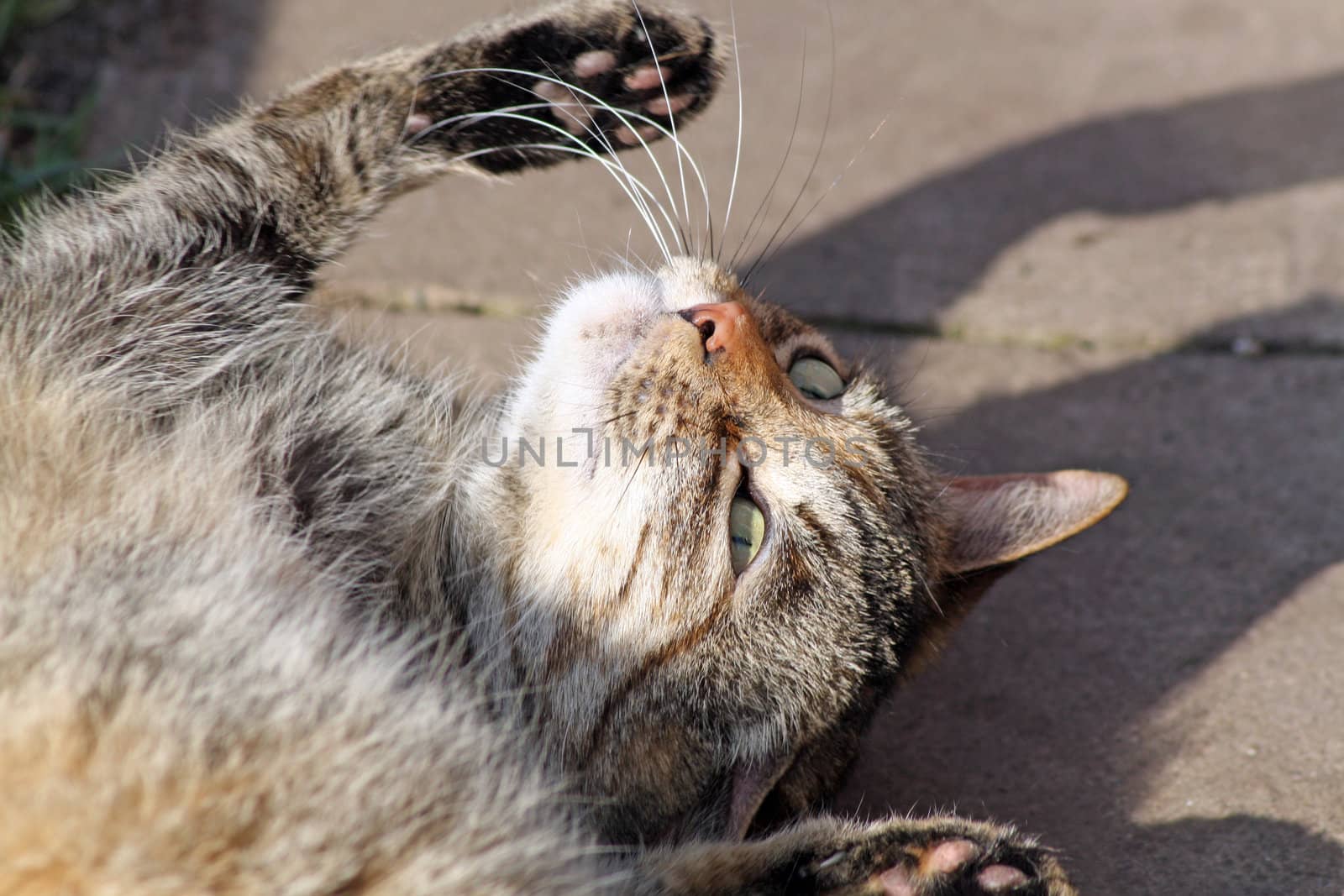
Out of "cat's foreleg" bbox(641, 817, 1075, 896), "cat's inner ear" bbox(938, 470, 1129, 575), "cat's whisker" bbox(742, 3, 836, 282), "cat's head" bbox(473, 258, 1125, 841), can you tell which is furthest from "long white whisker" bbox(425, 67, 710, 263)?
"cat's foreleg" bbox(641, 817, 1075, 896)

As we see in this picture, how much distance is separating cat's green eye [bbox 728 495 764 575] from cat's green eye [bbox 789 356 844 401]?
0.32 metres

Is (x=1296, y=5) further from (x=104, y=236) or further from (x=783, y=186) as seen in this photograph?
(x=104, y=236)

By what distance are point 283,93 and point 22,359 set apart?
0.91 m

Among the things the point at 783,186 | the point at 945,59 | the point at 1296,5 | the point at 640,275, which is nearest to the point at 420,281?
the point at 783,186

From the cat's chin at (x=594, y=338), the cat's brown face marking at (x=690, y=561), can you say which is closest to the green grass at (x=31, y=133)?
the cat's chin at (x=594, y=338)

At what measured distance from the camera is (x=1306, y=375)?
10.6 ft

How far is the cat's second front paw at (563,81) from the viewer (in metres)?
2.57

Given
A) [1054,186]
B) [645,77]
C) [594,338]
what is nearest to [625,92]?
[645,77]

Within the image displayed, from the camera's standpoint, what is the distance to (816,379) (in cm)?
236

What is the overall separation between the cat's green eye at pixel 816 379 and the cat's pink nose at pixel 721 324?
0.21m

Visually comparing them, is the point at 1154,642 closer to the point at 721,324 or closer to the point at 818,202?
the point at 721,324

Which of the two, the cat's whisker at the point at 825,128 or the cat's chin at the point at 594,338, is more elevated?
the cat's whisker at the point at 825,128

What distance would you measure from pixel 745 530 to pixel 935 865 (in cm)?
64

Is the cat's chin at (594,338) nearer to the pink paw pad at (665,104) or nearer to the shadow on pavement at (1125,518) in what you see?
the pink paw pad at (665,104)
